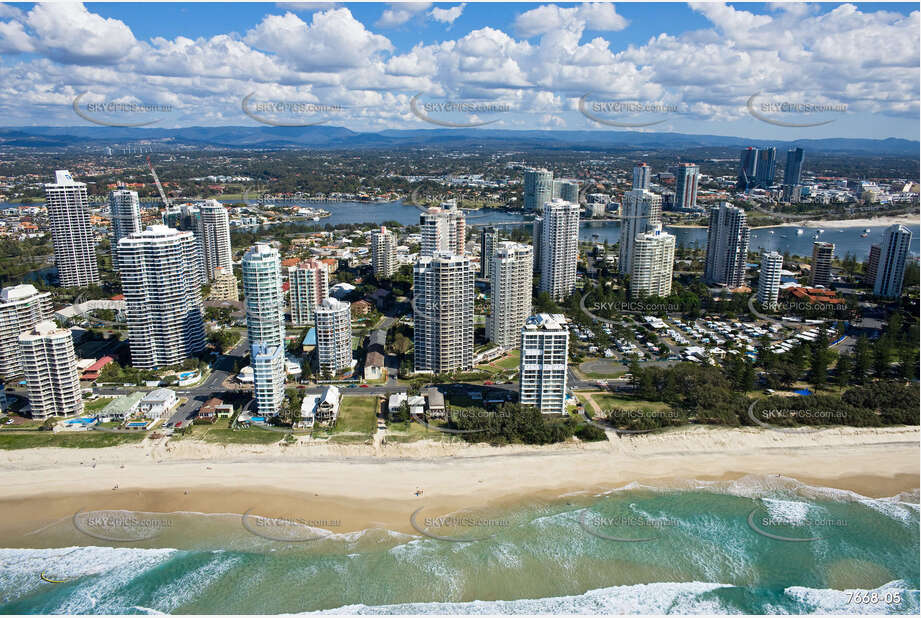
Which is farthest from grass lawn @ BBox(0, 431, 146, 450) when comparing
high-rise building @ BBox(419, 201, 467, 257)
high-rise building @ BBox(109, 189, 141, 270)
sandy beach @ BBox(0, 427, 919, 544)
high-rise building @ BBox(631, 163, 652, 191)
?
high-rise building @ BBox(631, 163, 652, 191)

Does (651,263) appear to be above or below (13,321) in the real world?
above

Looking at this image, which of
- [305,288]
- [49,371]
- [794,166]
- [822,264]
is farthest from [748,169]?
[49,371]

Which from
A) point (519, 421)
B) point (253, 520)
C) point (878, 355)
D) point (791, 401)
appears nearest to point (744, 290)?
point (878, 355)

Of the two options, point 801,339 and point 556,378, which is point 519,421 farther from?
point 801,339

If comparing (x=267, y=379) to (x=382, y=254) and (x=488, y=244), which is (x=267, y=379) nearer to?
(x=382, y=254)

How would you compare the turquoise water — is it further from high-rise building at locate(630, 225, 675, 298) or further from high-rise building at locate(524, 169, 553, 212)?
high-rise building at locate(524, 169, 553, 212)

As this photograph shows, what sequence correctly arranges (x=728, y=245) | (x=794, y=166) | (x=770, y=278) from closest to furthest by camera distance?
A: (x=770, y=278)
(x=728, y=245)
(x=794, y=166)

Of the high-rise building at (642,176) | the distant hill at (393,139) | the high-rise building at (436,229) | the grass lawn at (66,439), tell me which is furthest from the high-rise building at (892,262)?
the distant hill at (393,139)
